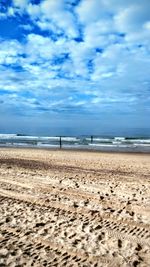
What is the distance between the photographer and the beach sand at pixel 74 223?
192 inches

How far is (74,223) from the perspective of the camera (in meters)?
6.43

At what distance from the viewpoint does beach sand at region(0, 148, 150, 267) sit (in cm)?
488

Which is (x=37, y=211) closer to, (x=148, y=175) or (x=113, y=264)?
(x=113, y=264)

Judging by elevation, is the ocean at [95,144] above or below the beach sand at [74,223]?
above

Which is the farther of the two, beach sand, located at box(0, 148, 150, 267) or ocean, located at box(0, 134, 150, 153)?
ocean, located at box(0, 134, 150, 153)

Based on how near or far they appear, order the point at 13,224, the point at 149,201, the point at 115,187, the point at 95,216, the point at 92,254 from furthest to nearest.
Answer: the point at 115,187
the point at 149,201
the point at 95,216
the point at 13,224
the point at 92,254

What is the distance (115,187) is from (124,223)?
347 cm

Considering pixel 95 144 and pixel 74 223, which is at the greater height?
pixel 95 144

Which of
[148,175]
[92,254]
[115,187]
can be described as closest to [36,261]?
[92,254]

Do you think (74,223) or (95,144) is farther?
(95,144)

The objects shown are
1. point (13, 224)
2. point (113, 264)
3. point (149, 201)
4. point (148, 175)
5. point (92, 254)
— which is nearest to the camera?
point (113, 264)

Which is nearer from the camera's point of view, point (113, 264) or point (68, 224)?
point (113, 264)

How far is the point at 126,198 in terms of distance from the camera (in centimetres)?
845

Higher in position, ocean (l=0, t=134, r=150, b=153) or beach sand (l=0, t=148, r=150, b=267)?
ocean (l=0, t=134, r=150, b=153)
